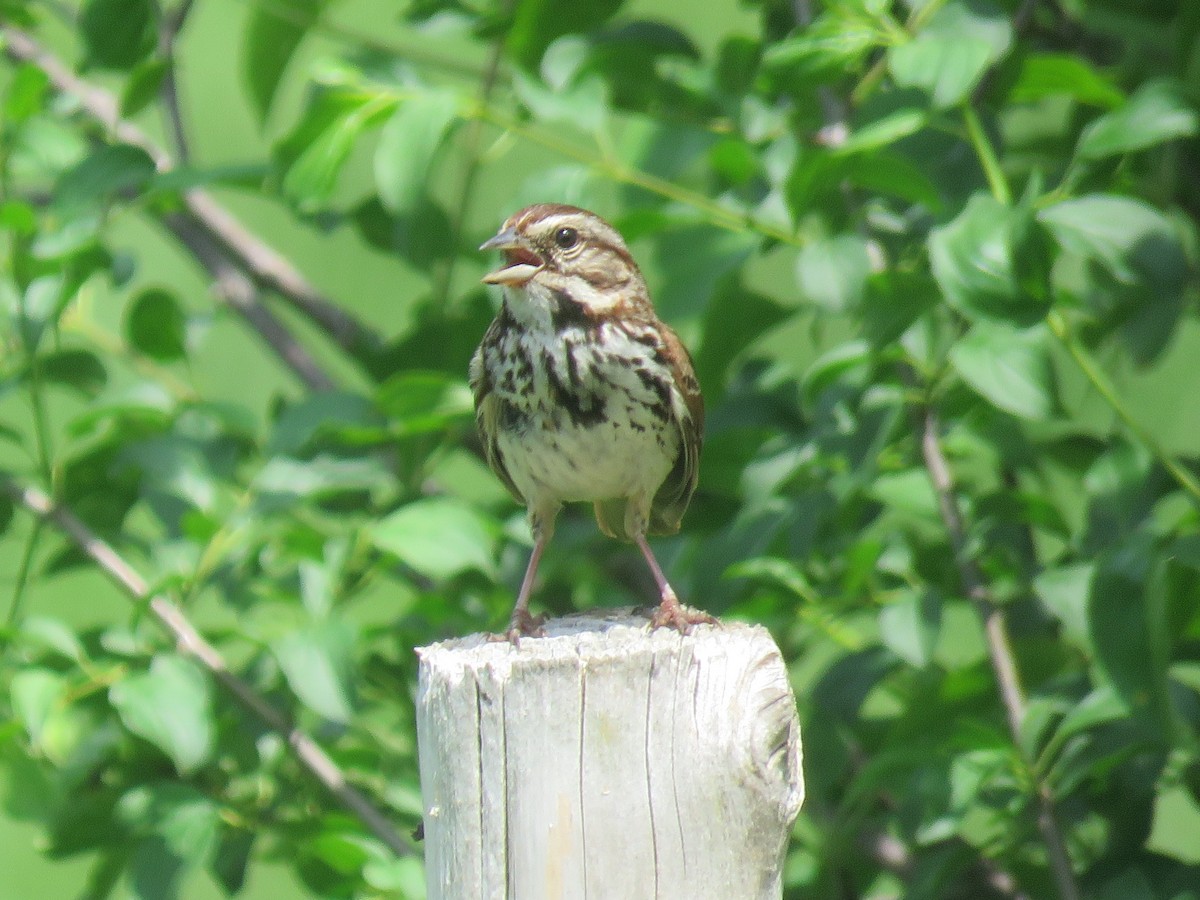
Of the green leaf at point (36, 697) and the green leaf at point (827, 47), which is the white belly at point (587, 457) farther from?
the green leaf at point (36, 697)

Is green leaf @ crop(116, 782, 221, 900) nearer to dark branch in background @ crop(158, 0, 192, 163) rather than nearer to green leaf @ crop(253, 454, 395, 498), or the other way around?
green leaf @ crop(253, 454, 395, 498)

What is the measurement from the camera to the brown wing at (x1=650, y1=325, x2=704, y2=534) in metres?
3.79

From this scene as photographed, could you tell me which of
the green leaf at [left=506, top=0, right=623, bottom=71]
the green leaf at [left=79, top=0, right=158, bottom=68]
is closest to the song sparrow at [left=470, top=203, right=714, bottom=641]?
the green leaf at [left=506, top=0, right=623, bottom=71]

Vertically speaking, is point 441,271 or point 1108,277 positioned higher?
point 1108,277

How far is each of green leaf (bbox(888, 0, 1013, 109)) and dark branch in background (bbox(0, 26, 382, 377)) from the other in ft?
6.91

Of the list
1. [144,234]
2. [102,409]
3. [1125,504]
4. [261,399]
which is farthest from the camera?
[144,234]

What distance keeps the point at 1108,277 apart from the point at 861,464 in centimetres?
100

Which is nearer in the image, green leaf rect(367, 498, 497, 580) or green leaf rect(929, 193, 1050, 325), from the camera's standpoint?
green leaf rect(929, 193, 1050, 325)

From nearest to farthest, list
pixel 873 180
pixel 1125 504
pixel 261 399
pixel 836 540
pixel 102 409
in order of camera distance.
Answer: pixel 873 180 < pixel 1125 504 < pixel 102 409 < pixel 836 540 < pixel 261 399

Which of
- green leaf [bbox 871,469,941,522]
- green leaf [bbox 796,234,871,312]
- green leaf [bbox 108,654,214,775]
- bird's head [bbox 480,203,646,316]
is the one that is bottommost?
green leaf [bbox 108,654,214,775]

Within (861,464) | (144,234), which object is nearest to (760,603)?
(861,464)

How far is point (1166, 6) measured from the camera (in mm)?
4133

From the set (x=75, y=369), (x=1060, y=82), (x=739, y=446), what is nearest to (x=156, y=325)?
(x=75, y=369)

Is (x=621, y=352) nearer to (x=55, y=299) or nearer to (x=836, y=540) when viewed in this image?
(x=836, y=540)
